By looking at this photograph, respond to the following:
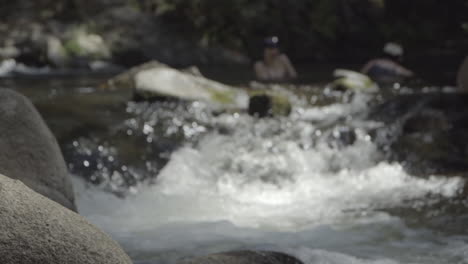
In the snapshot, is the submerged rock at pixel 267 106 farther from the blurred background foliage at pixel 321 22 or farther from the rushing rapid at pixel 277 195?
the blurred background foliage at pixel 321 22

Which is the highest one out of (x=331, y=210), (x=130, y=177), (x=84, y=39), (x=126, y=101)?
(x=84, y=39)

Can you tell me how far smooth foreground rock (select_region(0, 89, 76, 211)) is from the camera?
160 inches

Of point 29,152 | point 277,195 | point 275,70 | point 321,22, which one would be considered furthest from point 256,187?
point 321,22

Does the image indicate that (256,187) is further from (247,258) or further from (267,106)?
(247,258)

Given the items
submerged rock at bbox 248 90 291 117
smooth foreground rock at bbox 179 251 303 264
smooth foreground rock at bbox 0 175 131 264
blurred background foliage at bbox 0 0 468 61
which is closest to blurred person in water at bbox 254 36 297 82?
submerged rock at bbox 248 90 291 117

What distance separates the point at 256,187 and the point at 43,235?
4388 mm

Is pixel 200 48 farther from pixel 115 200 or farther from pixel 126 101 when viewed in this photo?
pixel 115 200

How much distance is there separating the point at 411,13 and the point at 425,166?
17.2 metres

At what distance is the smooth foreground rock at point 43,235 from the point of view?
2.61 m

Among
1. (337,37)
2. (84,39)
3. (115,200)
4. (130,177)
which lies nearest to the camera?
(115,200)

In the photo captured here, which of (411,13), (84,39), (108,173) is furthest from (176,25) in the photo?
(108,173)

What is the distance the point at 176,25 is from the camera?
65.2ft

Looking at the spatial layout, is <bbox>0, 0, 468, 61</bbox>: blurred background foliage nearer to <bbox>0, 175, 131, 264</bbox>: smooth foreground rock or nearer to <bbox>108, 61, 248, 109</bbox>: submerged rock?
<bbox>108, 61, 248, 109</bbox>: submerged rock

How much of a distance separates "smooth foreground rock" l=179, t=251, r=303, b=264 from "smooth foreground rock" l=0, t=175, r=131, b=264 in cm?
73
